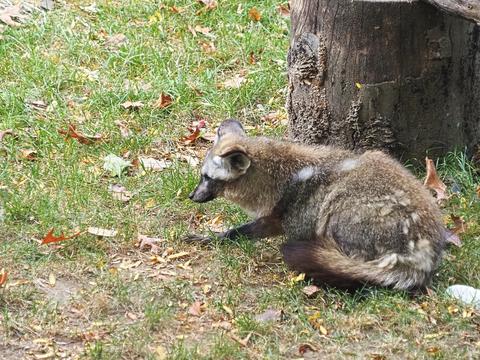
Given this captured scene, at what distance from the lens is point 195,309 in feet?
16.9

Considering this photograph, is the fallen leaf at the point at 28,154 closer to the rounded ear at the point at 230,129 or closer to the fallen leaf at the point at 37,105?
the fallen leaf at the point at 37,105

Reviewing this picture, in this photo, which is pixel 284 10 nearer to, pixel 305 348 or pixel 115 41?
pixel 115 41

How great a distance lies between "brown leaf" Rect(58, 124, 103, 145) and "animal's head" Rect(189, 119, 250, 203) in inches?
54.2

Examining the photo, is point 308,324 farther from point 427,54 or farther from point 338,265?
point 427,54

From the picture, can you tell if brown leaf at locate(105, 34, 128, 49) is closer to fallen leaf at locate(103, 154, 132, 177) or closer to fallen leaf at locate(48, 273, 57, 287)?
fallen leaf at locate(103, 154, 132, 177)

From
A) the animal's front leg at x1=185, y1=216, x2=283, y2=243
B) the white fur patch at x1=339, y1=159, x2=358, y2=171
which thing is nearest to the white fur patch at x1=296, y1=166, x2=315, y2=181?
the white fur patch at x1=339, y1=159, x2=358, y2=171

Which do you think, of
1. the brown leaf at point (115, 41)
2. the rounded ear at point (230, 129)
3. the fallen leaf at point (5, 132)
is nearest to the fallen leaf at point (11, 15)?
the brown leaf at point (115, 41)

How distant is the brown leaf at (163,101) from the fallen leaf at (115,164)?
0.81 metres

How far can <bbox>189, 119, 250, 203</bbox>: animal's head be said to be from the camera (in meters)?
5.71

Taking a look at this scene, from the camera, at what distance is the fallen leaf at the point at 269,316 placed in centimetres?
503

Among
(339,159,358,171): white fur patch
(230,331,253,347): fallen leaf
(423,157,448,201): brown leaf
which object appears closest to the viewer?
(230,331,253,347): fallen leaf

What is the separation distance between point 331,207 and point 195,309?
103cm

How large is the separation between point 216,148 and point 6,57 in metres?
2.90

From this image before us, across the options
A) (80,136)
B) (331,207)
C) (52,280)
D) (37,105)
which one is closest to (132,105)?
(80,136)
